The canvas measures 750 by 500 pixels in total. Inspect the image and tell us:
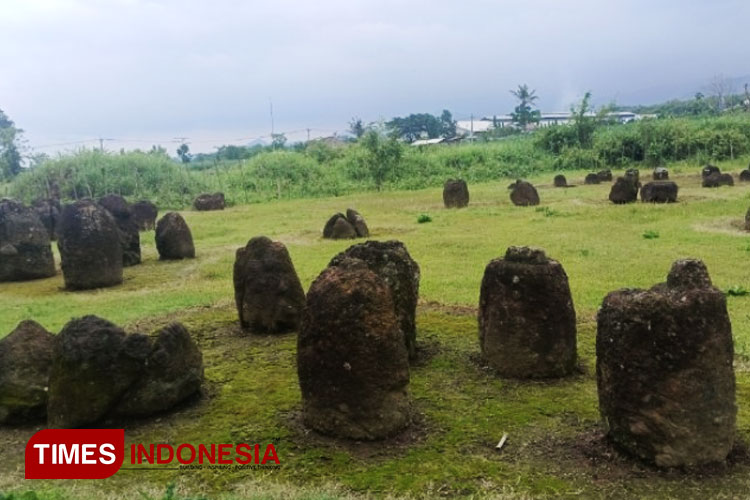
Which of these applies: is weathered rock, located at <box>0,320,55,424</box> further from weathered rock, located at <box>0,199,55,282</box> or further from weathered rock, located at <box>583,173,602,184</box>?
weathered rock, located at <box>583,173,602,184</box>

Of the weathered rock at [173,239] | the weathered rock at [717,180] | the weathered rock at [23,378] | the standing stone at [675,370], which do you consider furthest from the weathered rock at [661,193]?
the weathered rock at [23,378]

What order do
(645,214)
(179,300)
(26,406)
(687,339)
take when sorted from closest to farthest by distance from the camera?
(687,339), (26,406), (179,300), (645,214)

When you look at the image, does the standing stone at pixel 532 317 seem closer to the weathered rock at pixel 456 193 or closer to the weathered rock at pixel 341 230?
the weathered rock at pixel 341 230

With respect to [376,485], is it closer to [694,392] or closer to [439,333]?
[694,392]

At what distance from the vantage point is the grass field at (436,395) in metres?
5.82

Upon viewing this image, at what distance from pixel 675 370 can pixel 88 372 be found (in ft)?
16.7

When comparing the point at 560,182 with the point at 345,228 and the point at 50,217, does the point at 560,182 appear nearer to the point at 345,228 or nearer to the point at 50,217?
the point at 345,228

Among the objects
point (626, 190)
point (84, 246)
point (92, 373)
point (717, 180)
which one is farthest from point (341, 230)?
point (717, 180)

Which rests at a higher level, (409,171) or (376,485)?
(409,171)

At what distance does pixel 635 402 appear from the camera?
5.83 metres

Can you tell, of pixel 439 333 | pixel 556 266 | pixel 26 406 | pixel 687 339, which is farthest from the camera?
pixel 439 333

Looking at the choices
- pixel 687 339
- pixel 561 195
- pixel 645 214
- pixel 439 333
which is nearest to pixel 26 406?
pixel 439 333

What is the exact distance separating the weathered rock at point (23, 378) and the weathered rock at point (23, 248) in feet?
32.9

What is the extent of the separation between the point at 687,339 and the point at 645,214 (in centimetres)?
1807
